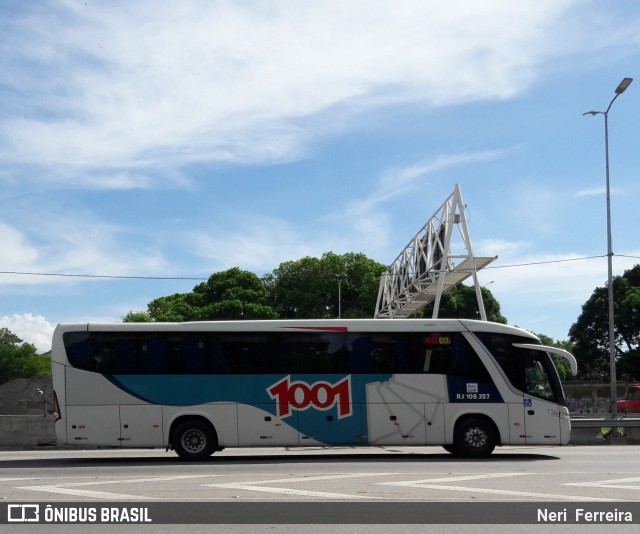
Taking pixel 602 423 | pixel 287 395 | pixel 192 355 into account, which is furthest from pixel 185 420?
pixel 602 423

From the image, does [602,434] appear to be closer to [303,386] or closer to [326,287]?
[303,386]

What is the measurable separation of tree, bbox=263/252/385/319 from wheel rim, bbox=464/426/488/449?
5455cm

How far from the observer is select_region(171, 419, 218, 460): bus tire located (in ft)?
60.5

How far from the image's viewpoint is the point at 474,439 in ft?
61.4

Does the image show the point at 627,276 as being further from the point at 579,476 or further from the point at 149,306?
the point at 579,476

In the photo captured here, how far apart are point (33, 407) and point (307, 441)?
43.6 m

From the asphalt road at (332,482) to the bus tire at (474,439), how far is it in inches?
18.5

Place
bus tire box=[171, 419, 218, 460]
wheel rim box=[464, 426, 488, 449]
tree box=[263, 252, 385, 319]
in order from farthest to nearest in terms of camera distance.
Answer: tree box=[263, 252, 385, 319] < wheel rim box=[464, 426, 488, 449] < bus tire box=[171, 419, 218, 460]

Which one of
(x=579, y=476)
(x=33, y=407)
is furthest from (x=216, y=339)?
(x=33, y=407)

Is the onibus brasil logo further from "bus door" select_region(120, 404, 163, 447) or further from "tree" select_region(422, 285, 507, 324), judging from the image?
"tree" select_region(422, 285, 507, 324)

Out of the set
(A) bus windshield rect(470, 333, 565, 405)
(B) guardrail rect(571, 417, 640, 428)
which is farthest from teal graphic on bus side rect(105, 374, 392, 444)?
(B) guardrail rect(571, 417, 640, 428)

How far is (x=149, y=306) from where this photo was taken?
9375cm

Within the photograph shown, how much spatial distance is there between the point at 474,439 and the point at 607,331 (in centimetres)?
5579

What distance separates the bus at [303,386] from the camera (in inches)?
729
